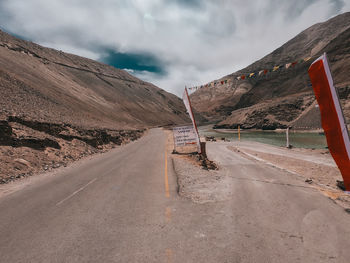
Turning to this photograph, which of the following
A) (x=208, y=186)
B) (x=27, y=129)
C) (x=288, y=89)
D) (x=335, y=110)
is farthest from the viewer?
(x=288, y=89)

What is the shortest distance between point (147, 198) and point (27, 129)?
13286mm

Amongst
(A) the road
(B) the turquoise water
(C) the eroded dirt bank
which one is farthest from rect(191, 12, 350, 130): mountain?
(C) the eroded dirt bank

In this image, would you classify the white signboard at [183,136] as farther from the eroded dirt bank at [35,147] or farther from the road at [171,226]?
the road at [171,226]

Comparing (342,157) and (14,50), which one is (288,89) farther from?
(14,50)

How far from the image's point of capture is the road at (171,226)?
3.16 meters

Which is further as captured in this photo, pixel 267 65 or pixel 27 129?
pixel 267 65

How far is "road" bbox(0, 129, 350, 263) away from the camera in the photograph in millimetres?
3164

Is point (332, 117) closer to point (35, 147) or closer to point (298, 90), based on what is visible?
point (35, 147)

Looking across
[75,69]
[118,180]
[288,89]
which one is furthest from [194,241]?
[288,89]

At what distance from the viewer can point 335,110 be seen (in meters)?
3.81

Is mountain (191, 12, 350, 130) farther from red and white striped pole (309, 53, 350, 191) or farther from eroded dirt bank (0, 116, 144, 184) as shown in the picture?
eroded dirt bank (0, 116, 144, 184)

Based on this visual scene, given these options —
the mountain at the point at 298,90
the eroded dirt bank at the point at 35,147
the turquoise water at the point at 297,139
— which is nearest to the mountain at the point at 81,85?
the eroded dirt bank at the point at 35,147

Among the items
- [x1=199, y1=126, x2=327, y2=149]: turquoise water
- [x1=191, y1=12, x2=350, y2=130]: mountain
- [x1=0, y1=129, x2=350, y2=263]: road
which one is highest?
[x1=191, y1=12, x2=350, y2=130]: mountain

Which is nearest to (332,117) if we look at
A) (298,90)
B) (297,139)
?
(297,139)
